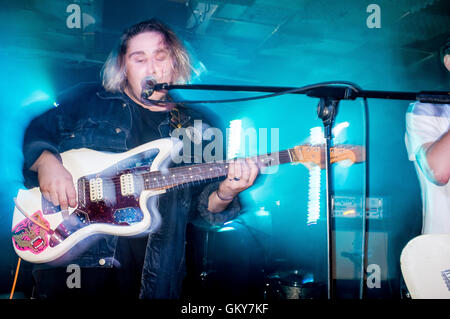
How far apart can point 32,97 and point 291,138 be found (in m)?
4.36

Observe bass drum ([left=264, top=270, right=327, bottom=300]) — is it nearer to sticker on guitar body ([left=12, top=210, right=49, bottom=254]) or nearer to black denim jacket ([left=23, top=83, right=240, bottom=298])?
black denim jacket ([left=23, top=83, right=240, bottom=298])

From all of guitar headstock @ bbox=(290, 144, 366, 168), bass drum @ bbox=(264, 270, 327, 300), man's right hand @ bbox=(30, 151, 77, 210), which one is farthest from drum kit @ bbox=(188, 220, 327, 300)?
man's right hand @ bbox=(30, 151, 77, 210)

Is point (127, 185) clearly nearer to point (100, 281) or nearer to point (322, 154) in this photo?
point (100, 281)

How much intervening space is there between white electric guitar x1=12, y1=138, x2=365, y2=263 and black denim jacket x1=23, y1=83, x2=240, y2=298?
0.27 feet

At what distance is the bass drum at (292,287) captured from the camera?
13.0 ft

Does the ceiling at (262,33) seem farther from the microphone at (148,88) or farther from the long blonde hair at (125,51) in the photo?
the microphone at (148,88)

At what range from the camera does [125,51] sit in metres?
2.46

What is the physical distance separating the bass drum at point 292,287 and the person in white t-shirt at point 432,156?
2.34m

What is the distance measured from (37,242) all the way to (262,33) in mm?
3897

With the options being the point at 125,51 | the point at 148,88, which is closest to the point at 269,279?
the point at 125,51

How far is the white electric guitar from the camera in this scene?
1879 millimetres

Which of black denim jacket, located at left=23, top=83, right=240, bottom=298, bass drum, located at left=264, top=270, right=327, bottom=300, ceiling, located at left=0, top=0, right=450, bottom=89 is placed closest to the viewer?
black denim jacket, located at left=23, top=83, right=240, bottom=298
